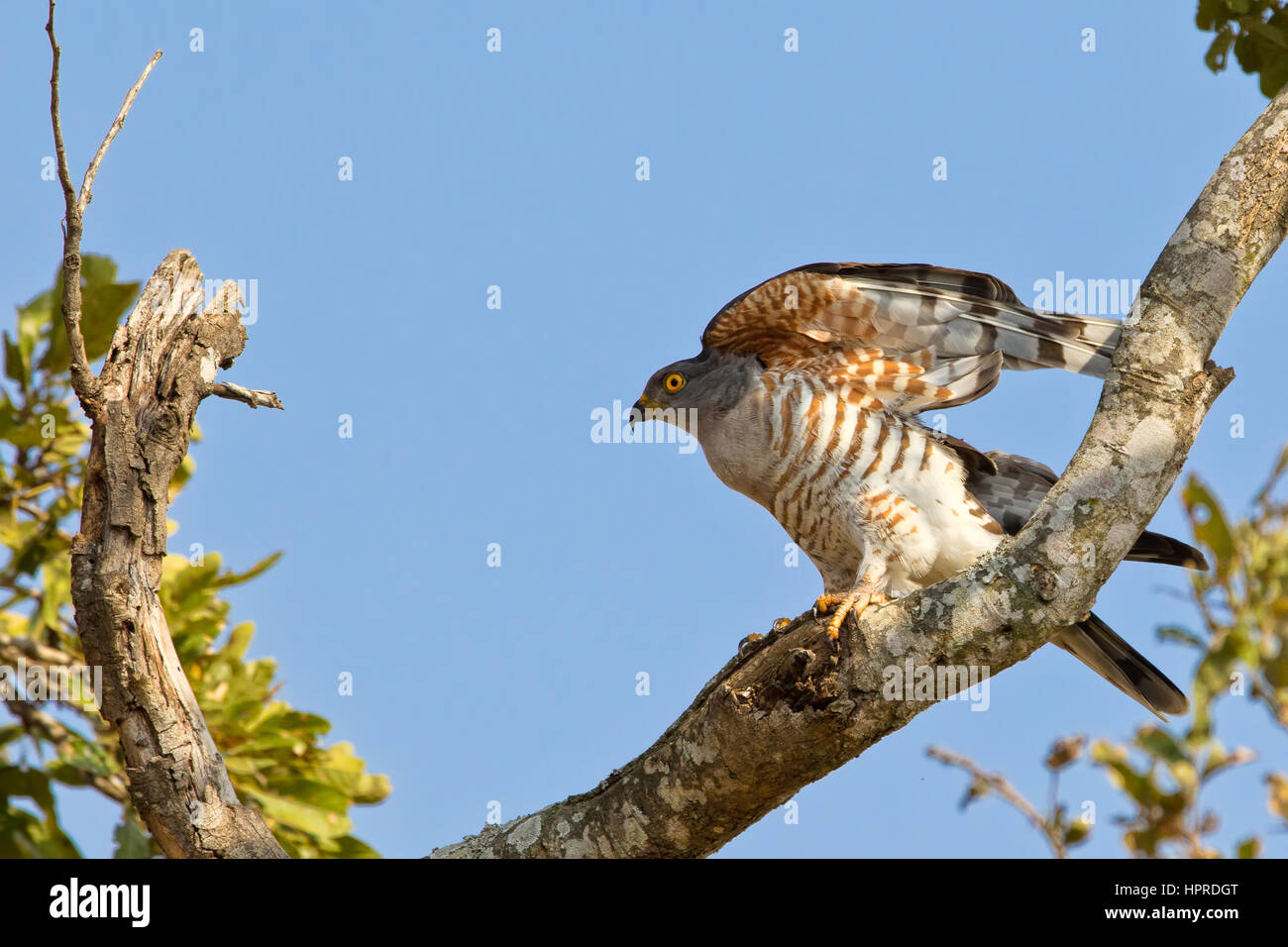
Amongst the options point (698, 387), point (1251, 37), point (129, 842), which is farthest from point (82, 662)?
point (1251, 37)

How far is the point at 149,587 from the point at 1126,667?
3.96 m

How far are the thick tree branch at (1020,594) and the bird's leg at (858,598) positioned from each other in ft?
0.25

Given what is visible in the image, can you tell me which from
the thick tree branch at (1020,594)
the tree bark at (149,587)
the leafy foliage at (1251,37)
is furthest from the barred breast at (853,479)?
the tree bark at (149,587)

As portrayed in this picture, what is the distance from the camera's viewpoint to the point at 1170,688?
509 centimetres

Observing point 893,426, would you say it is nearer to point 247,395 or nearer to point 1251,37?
point 1251,37

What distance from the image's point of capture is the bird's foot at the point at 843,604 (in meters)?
3.67

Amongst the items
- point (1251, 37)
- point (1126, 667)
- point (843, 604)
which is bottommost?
point (1126, 667)

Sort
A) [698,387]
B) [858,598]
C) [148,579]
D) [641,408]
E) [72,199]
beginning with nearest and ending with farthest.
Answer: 1. [72,199]
2. [148,579]
3. [858,598]
4. [698,387]
5. [641,408]

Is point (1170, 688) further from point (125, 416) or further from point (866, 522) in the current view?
point (125, 416)

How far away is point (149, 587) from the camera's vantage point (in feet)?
12.8

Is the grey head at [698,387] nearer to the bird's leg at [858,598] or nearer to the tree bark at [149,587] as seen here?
the bird's leg at [858,598]
